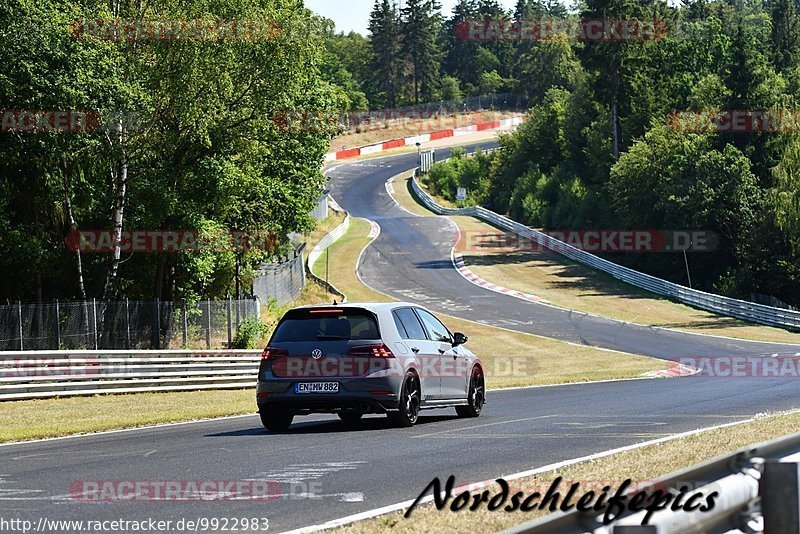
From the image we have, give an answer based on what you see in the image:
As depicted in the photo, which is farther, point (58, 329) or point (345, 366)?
point (58, 329)

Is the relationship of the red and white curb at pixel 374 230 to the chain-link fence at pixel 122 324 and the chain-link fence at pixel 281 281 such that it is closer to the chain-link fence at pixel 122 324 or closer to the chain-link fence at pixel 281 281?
the chain-link fence at pixel 281 281

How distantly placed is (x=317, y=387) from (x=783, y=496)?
9.14 m

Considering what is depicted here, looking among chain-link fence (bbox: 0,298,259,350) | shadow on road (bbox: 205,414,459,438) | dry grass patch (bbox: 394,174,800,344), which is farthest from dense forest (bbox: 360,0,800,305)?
shadow on road (bbox: 205,414,459,438)

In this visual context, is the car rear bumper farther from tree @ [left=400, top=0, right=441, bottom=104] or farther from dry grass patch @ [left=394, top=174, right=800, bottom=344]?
tree @ [left=400, top=0, right=441, bottom=104]

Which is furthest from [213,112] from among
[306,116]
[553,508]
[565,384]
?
[553,508]

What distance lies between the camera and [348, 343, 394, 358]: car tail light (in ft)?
48.0

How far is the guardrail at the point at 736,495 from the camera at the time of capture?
5379 mm

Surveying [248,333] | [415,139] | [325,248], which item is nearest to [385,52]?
[415,139]

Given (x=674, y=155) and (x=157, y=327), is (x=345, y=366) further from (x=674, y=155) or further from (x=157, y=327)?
(x=674, y=155)

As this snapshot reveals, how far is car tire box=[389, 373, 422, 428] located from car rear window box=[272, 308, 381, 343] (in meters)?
0.79

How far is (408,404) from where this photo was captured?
15078 mm

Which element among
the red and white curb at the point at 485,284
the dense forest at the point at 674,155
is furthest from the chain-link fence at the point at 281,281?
the dense forest at the point at 674,155

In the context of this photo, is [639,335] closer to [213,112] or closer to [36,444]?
[213,112]

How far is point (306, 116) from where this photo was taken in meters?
40.1
